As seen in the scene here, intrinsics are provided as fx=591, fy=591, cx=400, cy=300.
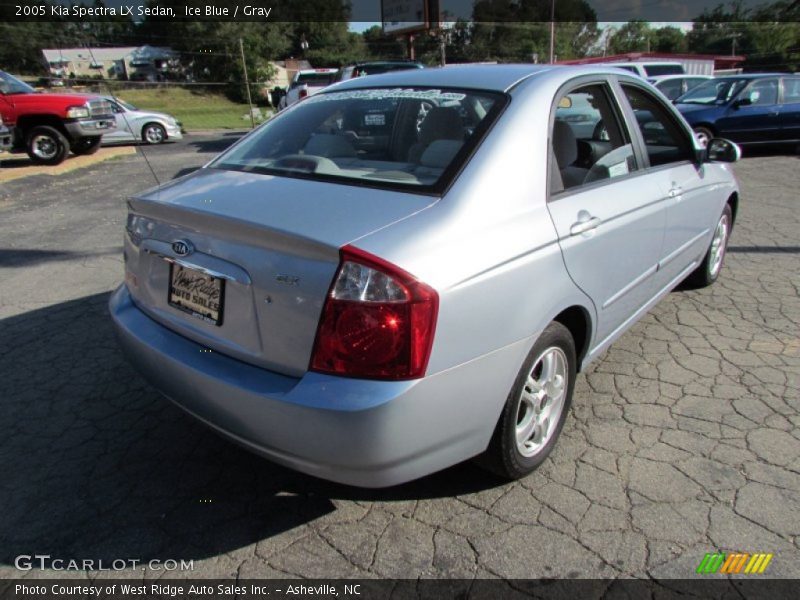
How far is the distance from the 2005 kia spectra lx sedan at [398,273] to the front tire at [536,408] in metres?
0.01

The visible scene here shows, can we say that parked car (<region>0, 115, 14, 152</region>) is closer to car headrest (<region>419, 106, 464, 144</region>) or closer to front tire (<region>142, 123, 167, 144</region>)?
front tire (<region>142, 123, 167, 144</region>)

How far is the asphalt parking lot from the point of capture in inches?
83.4

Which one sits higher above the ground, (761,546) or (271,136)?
(271,136)

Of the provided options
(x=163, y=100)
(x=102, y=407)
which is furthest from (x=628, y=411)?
(x=163, y=100)

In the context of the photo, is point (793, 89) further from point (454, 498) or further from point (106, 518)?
point (106, 518)

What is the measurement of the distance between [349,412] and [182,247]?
95cm

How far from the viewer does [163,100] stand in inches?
1849

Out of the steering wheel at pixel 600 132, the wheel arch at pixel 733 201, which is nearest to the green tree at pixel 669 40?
the wheel arch at pixel 733 201

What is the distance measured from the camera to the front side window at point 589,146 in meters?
2.69

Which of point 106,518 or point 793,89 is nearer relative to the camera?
point 106,518

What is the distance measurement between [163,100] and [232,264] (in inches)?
2008

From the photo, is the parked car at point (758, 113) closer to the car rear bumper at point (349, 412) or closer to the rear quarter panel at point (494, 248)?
the rear quarter panel at point (494, 248)

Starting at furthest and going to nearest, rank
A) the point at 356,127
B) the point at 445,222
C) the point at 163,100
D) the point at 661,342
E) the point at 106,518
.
Answer: the point at 163,100
the point at 661,342
the point at 356,127
the point at 106,518
the point at 445,222

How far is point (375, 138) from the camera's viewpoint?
2.89 metres
